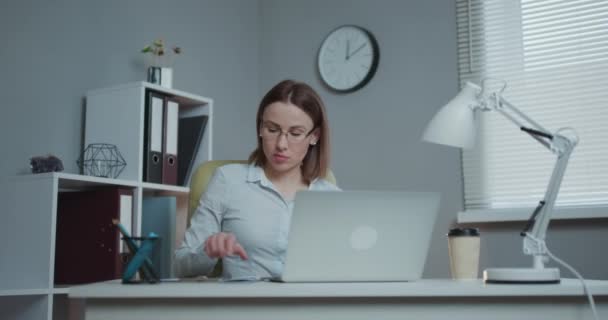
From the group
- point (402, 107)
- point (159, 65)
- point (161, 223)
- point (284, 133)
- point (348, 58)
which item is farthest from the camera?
point (348, 58)

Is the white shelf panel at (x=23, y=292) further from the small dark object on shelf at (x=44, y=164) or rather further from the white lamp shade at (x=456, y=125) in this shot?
the white lamp shade at (x=456, y=125)

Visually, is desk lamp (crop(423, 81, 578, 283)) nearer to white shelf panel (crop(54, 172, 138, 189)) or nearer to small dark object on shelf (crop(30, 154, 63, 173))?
white shelf panel (crop(54, 172, 138, 189))

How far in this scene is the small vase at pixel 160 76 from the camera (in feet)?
8.89

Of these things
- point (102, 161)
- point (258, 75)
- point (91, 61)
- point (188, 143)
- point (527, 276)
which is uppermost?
point (258, 75)

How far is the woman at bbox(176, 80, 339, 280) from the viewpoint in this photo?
1.77 m

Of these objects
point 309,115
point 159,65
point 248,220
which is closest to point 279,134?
point 309,115

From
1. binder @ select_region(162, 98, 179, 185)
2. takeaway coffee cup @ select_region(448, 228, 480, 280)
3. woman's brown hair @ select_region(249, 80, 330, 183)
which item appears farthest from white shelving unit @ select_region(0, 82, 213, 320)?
takeaway coffee cup @ select_region(448, 228, 480, 280)

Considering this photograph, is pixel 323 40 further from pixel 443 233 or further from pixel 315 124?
pixel 315 124

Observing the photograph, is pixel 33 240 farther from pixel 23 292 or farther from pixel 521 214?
pixel 521 214

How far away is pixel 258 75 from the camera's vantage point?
369 centimetres

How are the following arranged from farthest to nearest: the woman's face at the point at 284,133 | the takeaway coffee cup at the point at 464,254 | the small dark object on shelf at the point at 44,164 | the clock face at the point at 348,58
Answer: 1. the clock face at the point at 348,58
2. the small dark object on shelf at the point at 44,164
3. the woman's face at the point at 284,133
4. the takeaway coffee cup at the point at 464,254

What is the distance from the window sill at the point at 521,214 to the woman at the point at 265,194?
1.28 meters

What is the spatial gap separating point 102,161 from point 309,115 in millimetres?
1033

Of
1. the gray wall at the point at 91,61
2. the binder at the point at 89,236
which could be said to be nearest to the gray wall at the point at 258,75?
the gray wall at the point at 91,61
